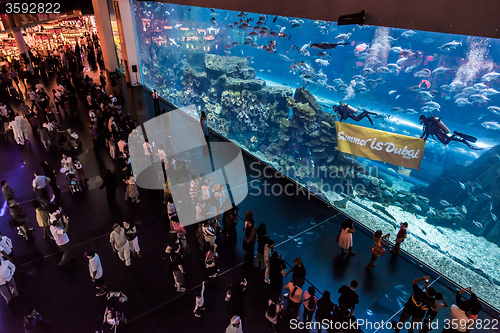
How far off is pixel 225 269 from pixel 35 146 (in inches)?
401

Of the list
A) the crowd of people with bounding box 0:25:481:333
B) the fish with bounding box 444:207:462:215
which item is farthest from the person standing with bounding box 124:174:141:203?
the fish with bounding box 444:207:462:215

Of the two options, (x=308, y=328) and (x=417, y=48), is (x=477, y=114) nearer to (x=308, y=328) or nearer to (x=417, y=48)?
(x=417, y=48)

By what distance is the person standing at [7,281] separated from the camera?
16.9 ft

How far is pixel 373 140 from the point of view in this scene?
6.97m

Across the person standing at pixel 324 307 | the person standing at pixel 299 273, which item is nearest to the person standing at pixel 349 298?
the person standing at pixel 324 307

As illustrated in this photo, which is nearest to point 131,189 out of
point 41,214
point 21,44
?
point 41,214

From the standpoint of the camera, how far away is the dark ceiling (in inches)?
176

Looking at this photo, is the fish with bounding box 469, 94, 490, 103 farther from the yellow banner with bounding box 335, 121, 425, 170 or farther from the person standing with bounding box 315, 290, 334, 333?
the person standing with bounding box 315, 290, 334, 333

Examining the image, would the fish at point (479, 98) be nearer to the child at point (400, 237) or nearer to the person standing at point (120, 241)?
the child at point (400, 237)

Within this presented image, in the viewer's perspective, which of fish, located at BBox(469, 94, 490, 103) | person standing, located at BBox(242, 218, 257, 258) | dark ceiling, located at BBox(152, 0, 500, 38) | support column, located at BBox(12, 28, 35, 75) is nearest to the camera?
dark ceiling, located at BBox(152, 0, 500, 38)

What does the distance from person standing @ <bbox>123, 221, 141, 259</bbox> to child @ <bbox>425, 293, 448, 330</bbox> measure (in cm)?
578

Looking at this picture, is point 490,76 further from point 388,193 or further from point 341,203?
point 341,203

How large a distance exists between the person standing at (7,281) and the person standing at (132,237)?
200 centimetres

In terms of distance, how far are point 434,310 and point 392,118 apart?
13.4 ft
